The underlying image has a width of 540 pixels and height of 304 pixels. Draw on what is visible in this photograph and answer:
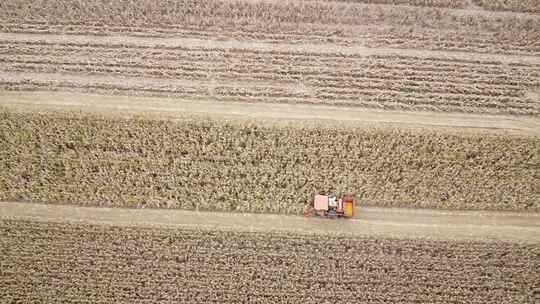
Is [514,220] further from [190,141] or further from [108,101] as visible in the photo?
[108,101]

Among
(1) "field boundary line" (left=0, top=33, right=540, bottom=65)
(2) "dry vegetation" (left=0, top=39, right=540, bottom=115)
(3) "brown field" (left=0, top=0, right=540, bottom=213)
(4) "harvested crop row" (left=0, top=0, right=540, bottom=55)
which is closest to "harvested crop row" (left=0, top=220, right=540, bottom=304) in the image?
(3) "brown field" (left=0, top=0, right=540, bottom=213)

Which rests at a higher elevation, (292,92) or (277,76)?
(277,76)

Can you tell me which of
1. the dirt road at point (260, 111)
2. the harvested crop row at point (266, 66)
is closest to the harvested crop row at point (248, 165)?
the dirt road at point (260, 111)

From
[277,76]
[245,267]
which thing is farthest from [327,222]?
[277,76]

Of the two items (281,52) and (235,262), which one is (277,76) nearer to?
(281,52)

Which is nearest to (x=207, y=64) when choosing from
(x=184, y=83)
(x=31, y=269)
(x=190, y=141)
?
(x=184, y=83)
